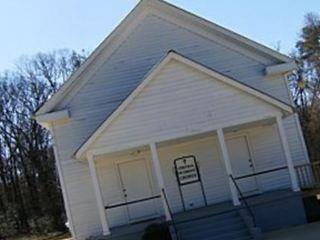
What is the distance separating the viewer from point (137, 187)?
907 inches

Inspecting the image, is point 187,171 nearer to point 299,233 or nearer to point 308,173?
point 308,173

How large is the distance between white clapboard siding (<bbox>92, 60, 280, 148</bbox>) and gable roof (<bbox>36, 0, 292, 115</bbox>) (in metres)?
3.84

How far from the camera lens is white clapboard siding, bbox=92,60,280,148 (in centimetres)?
2023

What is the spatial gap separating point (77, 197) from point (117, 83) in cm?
444

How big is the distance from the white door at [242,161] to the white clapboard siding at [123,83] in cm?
168

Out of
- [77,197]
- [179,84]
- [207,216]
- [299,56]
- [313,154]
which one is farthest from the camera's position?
[299,56]

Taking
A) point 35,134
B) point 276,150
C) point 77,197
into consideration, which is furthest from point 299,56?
point 77,197

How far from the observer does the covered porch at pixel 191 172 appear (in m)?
22.8

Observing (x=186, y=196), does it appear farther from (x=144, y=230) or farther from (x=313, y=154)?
(x=313, y=154)

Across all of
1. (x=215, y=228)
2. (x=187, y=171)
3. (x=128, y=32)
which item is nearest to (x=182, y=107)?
(x=187, y=171)

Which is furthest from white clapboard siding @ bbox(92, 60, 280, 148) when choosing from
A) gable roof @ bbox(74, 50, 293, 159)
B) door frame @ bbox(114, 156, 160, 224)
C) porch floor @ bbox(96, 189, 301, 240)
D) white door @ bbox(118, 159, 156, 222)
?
white door @ bbox(118, 159, 156, 222)

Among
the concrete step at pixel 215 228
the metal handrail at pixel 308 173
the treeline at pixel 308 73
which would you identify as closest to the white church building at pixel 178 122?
the metal handrail at pixel 308 173

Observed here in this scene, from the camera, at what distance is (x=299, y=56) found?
54.3m

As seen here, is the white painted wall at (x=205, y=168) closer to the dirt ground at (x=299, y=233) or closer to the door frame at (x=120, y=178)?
the door frame at (x=120, y=178)
